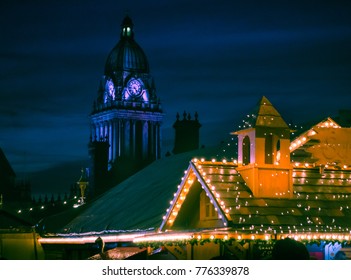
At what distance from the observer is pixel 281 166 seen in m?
22.6

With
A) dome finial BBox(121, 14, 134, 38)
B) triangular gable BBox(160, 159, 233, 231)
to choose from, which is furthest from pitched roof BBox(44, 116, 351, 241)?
dome finial BBox(121, 14, 134, 38)

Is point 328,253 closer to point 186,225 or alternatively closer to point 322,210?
point 322,210

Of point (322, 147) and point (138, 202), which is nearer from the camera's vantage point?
point (322, 147)

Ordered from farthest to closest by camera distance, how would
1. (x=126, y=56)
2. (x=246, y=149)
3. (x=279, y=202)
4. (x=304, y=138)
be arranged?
(x=126, y=56)
(x=304, y=138)
(x=246, y=149)
(x=279, y=202)

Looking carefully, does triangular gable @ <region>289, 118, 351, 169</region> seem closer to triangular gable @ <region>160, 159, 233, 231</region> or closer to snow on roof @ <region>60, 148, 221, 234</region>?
triangular gable @ <region>160, 159, 233, 231</region>

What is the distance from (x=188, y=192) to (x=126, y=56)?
110 m

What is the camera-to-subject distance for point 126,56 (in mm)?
131875

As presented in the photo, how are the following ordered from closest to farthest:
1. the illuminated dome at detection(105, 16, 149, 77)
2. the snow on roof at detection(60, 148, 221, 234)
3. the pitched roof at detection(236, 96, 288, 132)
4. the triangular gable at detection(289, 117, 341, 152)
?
the pitched roof at detection(236, 96, 288, 132) → the triangular gable at detection(289, 117, 341, 152) → the snow on roof at detection(60, 148, 221, 234) → the illuminated dome at detection(105, 16, 149, 77)

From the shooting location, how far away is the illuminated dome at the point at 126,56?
129125mm

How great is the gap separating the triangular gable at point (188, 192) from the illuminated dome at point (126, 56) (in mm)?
106866

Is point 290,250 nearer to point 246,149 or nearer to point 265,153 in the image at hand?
point 265,153

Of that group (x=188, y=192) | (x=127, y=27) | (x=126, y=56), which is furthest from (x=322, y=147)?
(x=126, y=56)

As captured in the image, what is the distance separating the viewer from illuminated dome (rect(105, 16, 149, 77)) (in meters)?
129

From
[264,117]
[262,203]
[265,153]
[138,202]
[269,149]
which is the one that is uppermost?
[264,117]
